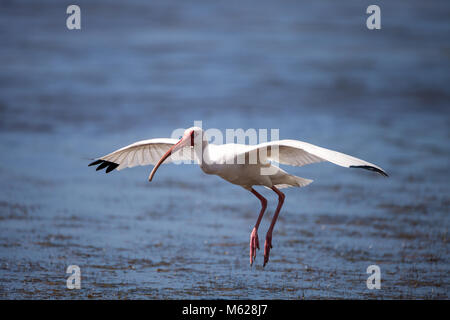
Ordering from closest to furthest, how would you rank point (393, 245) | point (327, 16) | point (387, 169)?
point (393, 245), point (387, 169), point (327, 16)

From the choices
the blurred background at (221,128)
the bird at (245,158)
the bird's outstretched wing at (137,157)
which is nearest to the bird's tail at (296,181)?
the bird at (245,158)

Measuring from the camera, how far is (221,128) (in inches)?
838

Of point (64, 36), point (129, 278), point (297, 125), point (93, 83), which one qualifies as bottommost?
point (129, 278)

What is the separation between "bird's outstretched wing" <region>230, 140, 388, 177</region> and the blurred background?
180 cm

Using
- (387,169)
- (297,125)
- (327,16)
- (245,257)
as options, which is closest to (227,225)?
(245,257)

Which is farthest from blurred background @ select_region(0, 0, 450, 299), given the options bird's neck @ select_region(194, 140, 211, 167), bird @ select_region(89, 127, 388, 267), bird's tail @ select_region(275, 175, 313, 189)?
bird's neck @ select_region(194, 140, 211, 167)

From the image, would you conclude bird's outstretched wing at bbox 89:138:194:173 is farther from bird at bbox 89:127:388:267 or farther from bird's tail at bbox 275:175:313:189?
bird's tail at bbox 275:175:313:189

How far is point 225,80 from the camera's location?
28.4m

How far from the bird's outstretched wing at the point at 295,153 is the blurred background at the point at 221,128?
180cm

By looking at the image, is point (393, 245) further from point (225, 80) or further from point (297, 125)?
point (225, 80)

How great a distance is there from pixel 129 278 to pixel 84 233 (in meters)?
2.56

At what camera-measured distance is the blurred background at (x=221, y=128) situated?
35.2 feet

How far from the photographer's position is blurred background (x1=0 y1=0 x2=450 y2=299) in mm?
10727

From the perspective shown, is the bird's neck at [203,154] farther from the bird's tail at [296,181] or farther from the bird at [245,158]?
the bird's tail at [296,181]
